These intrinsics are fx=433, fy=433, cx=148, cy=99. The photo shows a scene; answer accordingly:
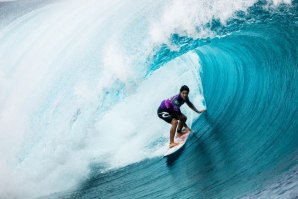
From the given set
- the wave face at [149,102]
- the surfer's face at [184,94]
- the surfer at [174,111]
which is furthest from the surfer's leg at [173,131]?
the surfer's face at [184,94]

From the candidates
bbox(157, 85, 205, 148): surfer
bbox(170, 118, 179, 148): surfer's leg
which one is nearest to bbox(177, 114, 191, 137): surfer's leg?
bbox(157, 85, 205, 148): surfer

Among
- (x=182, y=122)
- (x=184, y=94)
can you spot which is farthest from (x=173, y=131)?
(x=184, y=94)

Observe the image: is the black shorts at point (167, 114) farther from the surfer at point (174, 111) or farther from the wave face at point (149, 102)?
the wave face at point (149, 102)

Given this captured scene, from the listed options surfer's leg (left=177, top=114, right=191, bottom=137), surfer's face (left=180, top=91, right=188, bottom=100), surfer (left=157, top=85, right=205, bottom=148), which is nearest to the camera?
surfer's face (left=180, top=91, right=188, bottom=100)

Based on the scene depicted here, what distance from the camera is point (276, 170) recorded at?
4.63m

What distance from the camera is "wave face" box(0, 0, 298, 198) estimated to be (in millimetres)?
6070

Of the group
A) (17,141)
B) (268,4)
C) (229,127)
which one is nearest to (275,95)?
(229,127)

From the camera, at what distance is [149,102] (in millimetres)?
→ 10531

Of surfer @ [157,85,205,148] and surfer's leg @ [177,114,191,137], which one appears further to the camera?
surfer's leg @ [177,114,191,137]

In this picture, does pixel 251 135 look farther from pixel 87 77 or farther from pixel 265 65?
pixel 87 77

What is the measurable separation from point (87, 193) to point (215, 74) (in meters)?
4.79

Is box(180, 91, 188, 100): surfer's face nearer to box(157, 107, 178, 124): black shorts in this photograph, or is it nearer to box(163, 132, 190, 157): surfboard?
box(157, 107, 178, 124): black shorts

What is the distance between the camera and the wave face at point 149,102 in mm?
6070

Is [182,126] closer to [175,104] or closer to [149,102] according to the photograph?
[175,104]
